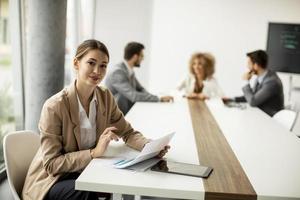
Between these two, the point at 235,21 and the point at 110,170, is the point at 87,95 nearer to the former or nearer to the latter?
the point at 110,170

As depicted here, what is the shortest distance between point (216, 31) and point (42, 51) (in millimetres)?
3301

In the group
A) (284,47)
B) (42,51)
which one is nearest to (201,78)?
(284,47)

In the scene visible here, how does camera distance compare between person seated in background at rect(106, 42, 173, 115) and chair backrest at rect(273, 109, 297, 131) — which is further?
person seated in background at rect(106, 42, 173, 115)

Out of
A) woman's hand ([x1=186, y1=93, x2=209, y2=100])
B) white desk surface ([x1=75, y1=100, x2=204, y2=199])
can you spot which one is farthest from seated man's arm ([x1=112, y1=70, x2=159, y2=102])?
white desk surface ([x1=75, y1=100, x2=204, y2=199])

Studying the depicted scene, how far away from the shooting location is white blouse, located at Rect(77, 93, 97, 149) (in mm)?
2002

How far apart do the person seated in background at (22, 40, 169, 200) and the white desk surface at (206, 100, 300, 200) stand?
50 centimetres

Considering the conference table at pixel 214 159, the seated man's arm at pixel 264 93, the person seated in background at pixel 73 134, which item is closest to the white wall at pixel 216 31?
the seated man's arm at pixel 264 93

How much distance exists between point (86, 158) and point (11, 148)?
0.41 m

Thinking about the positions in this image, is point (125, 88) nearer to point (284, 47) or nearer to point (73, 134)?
point (73, 134)

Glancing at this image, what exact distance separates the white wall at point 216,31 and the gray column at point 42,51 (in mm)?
2764

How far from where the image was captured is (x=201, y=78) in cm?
477

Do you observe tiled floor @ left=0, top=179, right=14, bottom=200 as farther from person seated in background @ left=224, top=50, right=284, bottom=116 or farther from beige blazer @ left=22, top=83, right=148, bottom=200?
person seated in background @ left=224, top=50, right=284, bottom=116

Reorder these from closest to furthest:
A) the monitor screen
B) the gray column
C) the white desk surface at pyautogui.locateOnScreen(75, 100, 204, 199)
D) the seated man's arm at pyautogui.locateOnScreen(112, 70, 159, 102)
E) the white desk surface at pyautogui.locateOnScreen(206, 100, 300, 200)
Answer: the white desk surface at pyautogui.locateOnScreen(75, 100, 204, 199) < the white desk surface at pyautogui.locateOnScreen(206, 100, 300, 200) < the gray column < the seated man's arm at pyautogui.locateOnScreen(112, 70, 159, 102) < the monitor screen

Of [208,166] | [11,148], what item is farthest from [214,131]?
[11,148]
